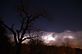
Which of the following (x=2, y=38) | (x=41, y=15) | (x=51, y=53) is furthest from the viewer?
(x=2, y=38)

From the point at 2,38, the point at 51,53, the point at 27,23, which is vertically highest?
the point at 27,23

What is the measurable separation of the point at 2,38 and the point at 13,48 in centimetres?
657

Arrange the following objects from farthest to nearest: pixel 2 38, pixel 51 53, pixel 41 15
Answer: pixel 2 38
pixel 51 53
pixel 41 15

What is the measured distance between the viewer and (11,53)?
107ft

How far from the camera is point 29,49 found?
108 ft

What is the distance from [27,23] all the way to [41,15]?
2467mm

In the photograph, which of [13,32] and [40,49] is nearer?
[13,32]

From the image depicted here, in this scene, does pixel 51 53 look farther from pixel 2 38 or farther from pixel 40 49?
pixel 2 38

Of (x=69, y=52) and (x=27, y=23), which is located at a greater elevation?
(x=27, y=23)

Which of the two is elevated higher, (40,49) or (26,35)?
(26,35)

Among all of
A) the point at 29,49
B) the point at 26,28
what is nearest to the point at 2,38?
the point at 29,49

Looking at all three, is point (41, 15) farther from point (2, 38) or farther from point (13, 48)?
point (2, 38)

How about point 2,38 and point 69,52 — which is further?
point 2,38

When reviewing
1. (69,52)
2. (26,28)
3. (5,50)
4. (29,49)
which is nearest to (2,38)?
(5,50)
